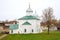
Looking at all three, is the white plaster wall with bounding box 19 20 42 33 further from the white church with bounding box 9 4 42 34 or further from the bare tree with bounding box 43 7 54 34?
the bare tree with bounding box 43 7 54 34

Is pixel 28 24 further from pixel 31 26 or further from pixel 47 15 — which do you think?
pixel 47 15

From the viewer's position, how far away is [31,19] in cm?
7369

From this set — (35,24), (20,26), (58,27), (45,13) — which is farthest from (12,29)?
(58,27)

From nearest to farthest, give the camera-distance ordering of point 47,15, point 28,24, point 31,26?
point 47,15
point 28,24
point 31,26

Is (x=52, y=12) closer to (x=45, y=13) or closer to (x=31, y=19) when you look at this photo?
(x=45, y=13)

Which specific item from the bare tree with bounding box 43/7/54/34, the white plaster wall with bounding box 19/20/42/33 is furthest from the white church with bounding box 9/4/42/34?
the bare tree with bounding box 43/7/54/34

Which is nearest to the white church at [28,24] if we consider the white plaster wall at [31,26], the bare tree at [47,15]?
the white plaster wall at [31,26]

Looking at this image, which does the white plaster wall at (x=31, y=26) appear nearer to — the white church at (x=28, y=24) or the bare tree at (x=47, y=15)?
the white church at (x=28, y=24)

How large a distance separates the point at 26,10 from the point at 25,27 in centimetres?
613

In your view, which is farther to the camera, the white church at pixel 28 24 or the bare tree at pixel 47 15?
the white church at pixel 28 24

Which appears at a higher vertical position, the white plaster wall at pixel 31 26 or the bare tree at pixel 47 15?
the bare tree at pixel 47 15

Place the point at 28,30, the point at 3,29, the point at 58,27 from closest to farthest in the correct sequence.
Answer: the point at 28,30 < the point at 3,29 < the point at 58,27

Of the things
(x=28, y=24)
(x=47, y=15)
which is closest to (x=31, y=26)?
(x=28, y=24)

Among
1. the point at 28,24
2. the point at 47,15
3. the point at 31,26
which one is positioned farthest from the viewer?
the point at 31,26
